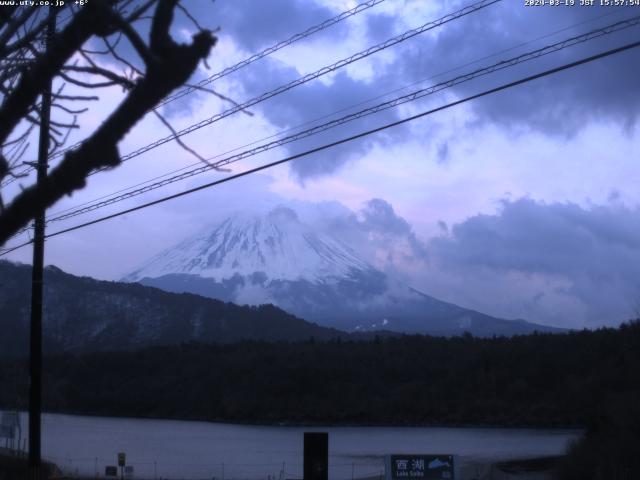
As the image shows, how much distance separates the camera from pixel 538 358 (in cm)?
7794

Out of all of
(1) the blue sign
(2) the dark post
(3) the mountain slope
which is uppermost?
(3) the mountain slope

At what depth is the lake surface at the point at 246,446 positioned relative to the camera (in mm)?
36406

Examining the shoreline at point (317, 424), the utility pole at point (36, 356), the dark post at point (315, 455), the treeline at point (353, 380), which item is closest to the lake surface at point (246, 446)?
the shoreline at point (317, 424)

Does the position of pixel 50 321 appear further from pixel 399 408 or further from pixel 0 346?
pixel 399 408

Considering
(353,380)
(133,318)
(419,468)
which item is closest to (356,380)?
(353,380)

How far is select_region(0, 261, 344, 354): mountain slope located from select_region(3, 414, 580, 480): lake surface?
43.7 m

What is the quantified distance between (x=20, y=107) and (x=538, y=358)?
253 ft

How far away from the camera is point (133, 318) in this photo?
121750 mm

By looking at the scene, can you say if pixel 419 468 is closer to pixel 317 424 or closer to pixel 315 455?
pixel 315 455

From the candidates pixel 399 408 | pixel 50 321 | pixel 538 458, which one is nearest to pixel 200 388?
pixel 399 408

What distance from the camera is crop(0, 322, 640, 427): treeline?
7225cm

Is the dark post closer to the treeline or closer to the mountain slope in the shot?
the treeline

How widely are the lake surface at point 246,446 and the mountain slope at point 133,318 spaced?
43.7m

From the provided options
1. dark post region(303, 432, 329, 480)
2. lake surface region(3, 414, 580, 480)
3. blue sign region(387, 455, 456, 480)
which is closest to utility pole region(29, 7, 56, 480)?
dark post region(303, 432, 329, 480)
